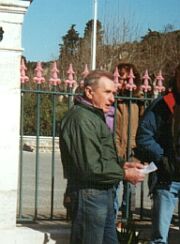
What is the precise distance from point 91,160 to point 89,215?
1.37ft

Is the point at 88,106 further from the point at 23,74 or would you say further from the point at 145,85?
the point at 145,85

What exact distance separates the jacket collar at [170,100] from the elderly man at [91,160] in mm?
611

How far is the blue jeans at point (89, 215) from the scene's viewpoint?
181 inches

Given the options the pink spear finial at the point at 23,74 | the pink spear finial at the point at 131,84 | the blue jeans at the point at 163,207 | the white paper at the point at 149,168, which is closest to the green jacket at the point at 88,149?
the white paper at the point at 149,168

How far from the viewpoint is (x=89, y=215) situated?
4598 mm

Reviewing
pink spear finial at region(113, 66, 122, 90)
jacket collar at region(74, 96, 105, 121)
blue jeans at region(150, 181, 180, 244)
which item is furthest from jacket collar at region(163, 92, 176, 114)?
pink spear finial at region(113, 66, 122, 90)

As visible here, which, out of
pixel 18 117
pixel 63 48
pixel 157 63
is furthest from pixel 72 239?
pixel 63 48

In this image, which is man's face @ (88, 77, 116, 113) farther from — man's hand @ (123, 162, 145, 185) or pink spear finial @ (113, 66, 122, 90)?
pink spear finial @ (113, 66, 122, 90)

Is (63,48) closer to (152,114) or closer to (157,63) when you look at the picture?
(157,63)

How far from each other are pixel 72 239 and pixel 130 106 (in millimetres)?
2052

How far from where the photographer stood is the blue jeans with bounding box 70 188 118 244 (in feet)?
15.1

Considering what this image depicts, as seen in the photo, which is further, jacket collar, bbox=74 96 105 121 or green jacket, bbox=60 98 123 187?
jacket collar, bbox=74 96 105 121

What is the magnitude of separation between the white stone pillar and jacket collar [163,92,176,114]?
4.38 feet

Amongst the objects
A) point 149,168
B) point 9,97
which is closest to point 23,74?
point 9,97
